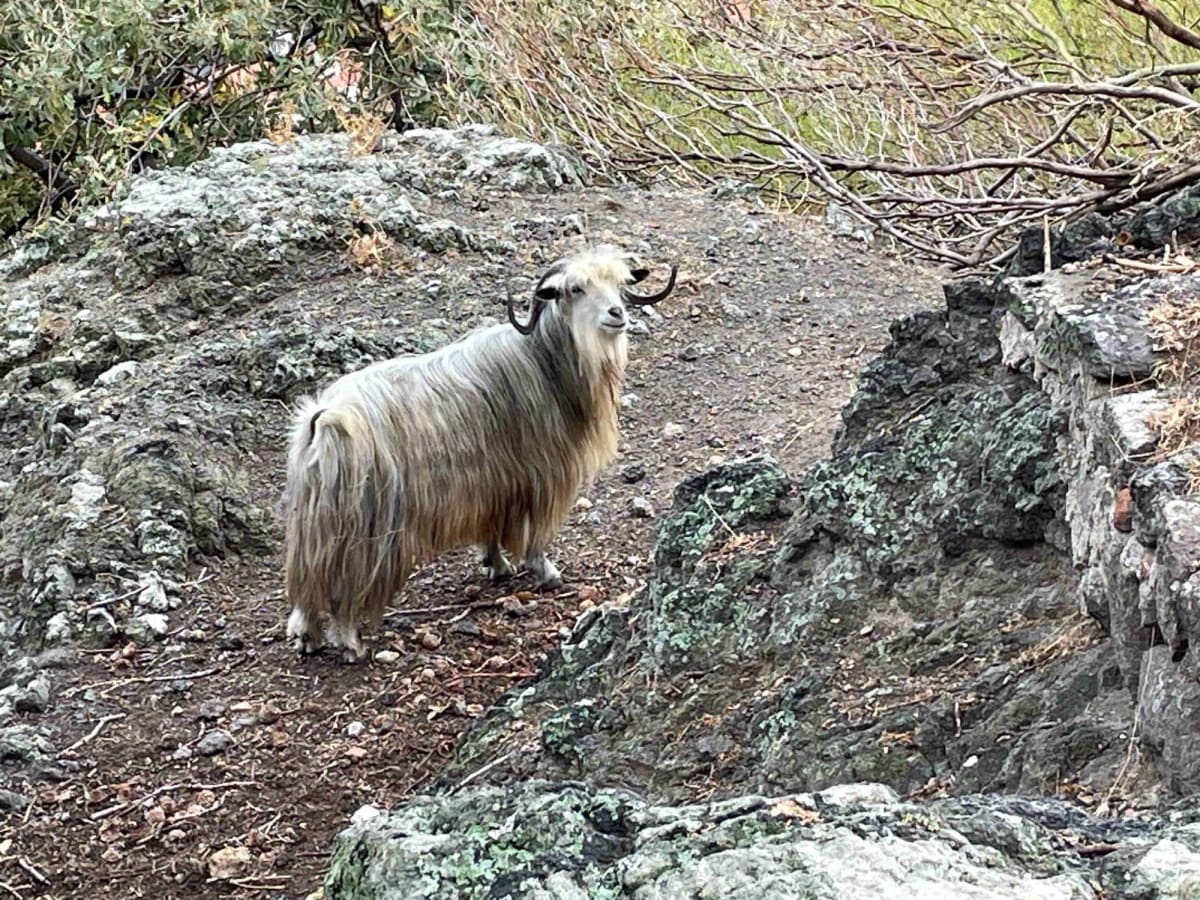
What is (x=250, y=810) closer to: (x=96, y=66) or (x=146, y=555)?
(x=146, y=555)

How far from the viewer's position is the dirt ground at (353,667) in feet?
14.8

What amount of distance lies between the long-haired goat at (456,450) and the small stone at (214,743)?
54cm

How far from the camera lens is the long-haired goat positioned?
524 centimetres

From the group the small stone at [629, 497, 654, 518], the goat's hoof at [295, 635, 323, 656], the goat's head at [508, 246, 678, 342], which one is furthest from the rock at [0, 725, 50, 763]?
the small stone at [629, 497, 654, 518]

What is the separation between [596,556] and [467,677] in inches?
40.7

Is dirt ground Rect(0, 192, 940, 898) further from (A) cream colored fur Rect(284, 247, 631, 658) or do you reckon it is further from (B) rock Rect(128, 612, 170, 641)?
(A) cream colored fur Rect(284, 247, 631, 658)

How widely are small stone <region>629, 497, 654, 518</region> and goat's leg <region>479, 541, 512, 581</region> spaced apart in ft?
2.10

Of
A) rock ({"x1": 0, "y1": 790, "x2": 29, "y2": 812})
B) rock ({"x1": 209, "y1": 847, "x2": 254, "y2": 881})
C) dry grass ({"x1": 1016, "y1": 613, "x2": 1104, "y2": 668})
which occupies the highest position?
Result: dry grass ({"x1": 1016, "y1": 613, "x2": 1104, "y2": 668})

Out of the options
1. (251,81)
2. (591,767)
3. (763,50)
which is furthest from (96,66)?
Result: (591,767)

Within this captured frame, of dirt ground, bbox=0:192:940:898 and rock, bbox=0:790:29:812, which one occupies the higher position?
dirt ground, bbox=0:192:940:898

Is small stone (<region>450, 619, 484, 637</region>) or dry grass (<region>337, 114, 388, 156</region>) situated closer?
small stone (<region>450, 619, 484, 637</region>)

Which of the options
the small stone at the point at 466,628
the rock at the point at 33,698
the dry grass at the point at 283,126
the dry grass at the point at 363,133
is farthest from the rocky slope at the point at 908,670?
the dry grass at the point at 283,126

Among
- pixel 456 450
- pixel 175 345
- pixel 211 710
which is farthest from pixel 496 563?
pixel 175 345

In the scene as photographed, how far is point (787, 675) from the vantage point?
354 cm
